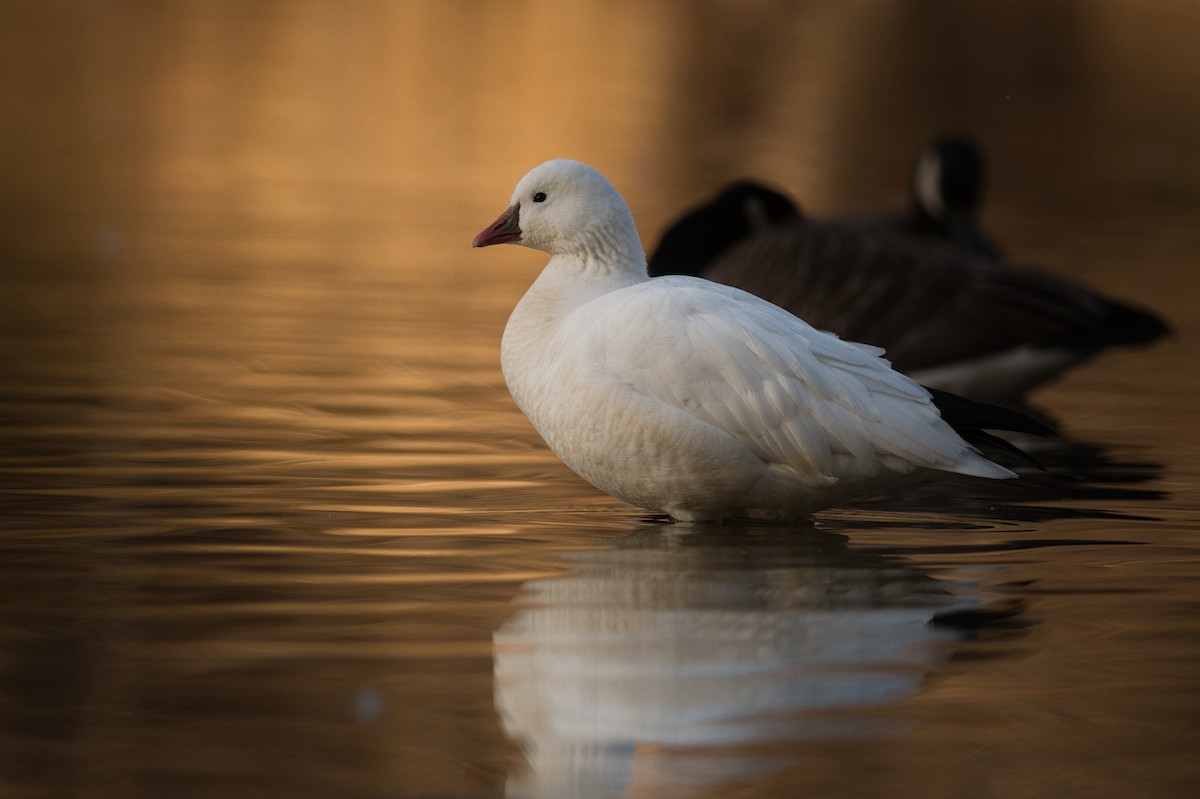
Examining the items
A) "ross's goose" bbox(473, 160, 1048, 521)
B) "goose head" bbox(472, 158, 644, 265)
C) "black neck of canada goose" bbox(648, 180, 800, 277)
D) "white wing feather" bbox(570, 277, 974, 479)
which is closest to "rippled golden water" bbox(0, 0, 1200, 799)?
"ross's goose" bbox(473, 160, 1048, 521)

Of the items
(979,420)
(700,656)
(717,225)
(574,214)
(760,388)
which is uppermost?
(574,214)

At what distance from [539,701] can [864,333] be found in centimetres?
549

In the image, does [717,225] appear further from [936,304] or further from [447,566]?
[447,566]

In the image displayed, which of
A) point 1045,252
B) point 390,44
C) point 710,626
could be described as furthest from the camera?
point 390,44

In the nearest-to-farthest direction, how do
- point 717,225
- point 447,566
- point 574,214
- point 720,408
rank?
point 447,566, point 720,408, point 574,214, point 717,225

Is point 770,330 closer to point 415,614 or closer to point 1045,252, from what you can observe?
point 415,614

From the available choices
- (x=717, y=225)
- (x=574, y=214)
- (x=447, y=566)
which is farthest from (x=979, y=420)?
(x=717, y=225)

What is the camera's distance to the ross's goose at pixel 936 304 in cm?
978

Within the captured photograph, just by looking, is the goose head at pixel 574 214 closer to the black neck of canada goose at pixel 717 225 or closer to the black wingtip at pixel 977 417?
the black wingtip at pixel 977 417

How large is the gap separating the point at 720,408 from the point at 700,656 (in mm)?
1462

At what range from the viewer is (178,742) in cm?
447

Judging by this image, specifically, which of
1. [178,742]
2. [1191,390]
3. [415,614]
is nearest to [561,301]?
[415,614]

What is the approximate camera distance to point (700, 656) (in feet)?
17.0

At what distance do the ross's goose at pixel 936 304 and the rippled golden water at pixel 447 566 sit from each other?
410 mm
